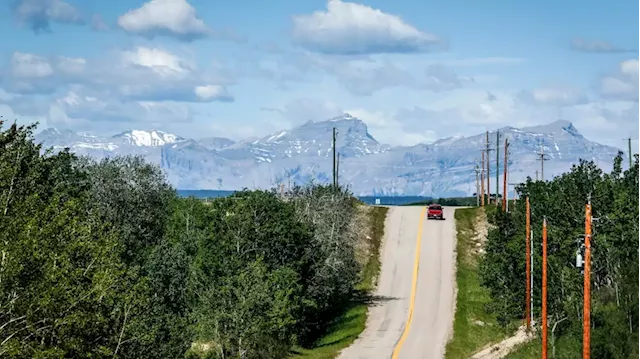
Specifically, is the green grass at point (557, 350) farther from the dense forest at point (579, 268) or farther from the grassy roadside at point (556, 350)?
the dense forest at point (579, 268)

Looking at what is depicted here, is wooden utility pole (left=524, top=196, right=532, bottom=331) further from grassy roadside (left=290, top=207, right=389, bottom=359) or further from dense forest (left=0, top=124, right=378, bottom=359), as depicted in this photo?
dense forest (left=0, top=124, right=378, bottom=359)

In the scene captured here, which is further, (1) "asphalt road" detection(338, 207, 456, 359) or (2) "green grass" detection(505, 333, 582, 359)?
(1) "asphalt road" detection(338, 207, 456, 359)

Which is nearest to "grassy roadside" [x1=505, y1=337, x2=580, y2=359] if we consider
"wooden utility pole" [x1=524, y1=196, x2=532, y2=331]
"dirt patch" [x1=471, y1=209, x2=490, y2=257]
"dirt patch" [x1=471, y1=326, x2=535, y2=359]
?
"dirt patch" [x1=471, y1=326, x2=535, y2=359]

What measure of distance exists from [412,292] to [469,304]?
22.3ft

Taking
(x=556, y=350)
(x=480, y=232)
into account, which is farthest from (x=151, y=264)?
(x=480, y=232)

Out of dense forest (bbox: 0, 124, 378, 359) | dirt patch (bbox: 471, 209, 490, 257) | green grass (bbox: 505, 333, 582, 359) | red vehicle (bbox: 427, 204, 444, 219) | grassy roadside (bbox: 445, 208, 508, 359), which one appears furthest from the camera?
red vehicle (bbox: 427, 204, 444, 219)

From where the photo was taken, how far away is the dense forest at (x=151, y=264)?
33156mm

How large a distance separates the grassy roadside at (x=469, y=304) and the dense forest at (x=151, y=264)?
9.30 m

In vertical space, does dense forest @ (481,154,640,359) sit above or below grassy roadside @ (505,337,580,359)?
above

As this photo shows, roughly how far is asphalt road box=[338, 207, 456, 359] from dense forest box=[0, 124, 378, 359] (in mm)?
3933

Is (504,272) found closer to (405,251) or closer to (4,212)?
(405,251)

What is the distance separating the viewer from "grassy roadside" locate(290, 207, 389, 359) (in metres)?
63.5

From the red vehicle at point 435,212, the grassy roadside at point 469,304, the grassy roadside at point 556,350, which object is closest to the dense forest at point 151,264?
the grassy roadside at point 469,304

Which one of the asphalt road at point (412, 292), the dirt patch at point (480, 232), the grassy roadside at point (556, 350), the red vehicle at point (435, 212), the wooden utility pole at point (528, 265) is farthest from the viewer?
the red vehicle at point (435, 212)
